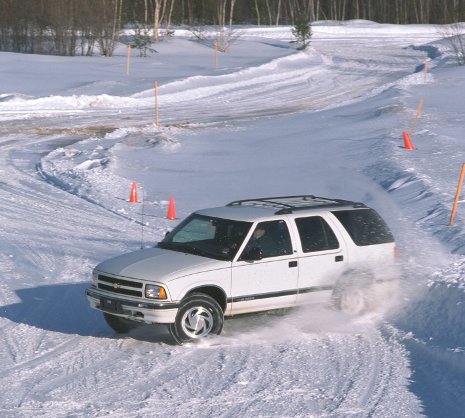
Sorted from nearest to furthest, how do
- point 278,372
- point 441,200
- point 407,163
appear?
point 278,372, point 441,200, point 407,163

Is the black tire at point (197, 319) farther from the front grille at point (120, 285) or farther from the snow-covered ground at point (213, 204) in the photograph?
the front grille at point (120, 285)

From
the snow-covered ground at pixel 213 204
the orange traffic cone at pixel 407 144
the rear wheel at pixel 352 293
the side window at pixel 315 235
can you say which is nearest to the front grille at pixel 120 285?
the snow-covered ground at pixel 213 204

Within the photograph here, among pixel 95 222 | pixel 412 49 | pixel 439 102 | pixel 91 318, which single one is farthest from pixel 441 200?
pixel 412 49

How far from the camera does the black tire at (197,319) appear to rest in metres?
10.3

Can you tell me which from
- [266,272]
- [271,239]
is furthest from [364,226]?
[266,272]

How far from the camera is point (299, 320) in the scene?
11.2m

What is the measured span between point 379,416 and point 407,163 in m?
13.9

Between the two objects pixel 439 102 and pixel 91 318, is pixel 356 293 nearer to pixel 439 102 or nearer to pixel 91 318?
pixel 91 318

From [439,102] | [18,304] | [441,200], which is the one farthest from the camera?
[439,102]

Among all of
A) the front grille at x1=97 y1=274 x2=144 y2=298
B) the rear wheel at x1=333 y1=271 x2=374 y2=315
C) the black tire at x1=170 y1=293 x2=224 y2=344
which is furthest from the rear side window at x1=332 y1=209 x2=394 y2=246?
the front grille at x1=97 y1=274 x2=144 y2=298

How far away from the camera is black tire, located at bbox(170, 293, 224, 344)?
10.3 meters

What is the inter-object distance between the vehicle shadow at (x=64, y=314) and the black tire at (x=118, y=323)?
0.07m

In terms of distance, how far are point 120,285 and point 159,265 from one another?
0.49 metres

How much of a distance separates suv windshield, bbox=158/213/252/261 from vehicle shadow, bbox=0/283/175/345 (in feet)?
3.39
